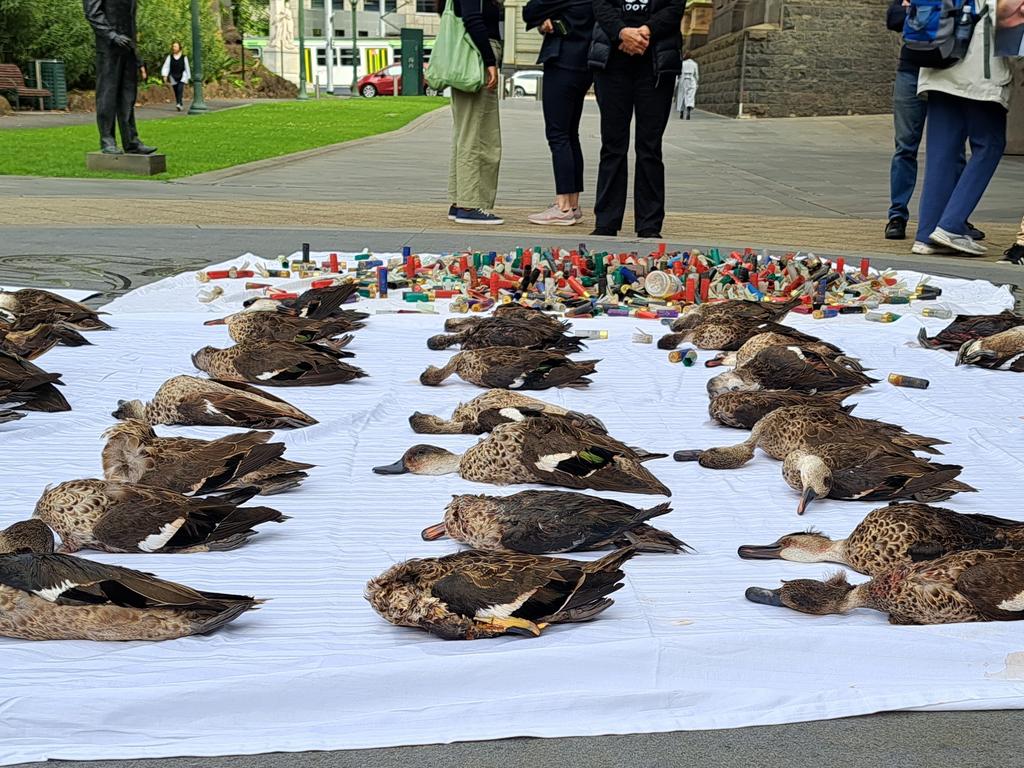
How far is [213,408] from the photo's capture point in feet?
14.8

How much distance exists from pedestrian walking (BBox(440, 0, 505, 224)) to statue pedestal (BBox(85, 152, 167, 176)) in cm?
558

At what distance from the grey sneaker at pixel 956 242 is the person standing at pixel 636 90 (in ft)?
7.17

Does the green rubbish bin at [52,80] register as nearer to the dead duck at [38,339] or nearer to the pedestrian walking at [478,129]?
the pedestrian walking at [478,129]

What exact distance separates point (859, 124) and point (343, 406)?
29.0 meters

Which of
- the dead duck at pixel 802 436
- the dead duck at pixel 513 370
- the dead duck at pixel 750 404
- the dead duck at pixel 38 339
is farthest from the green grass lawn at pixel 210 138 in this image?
the dead duck at pixel 802 436

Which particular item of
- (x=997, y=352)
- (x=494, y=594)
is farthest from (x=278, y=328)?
(x=997, y=352)

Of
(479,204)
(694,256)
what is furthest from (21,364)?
(479,204)

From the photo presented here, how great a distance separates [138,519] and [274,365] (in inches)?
82.5

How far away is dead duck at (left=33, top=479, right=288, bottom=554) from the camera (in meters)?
3.19

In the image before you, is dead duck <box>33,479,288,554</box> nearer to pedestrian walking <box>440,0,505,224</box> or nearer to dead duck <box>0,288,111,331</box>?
dead duck <box>0,288,111,331</box>

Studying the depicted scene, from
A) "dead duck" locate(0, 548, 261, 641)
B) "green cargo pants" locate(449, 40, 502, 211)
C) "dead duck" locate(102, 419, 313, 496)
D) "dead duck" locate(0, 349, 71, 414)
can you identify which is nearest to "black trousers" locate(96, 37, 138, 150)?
"green cargo pants" locate(449, 40, 502, 211)

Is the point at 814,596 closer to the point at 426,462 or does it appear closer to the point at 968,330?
the point at 426,462

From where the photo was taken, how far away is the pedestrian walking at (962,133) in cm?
905

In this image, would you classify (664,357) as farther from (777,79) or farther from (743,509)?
(777,79)
